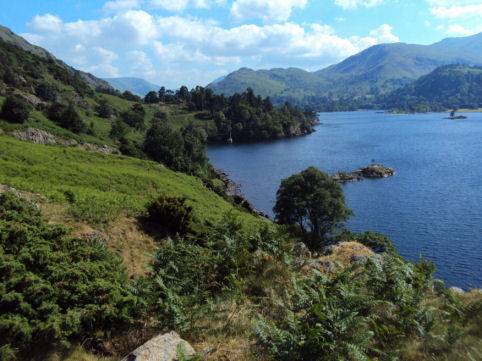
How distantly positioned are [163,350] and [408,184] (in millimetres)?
96770

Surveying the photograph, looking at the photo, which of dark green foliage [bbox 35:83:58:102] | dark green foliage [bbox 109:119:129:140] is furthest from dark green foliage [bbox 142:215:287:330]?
dark green foliage [bbox 35:83:58:102]

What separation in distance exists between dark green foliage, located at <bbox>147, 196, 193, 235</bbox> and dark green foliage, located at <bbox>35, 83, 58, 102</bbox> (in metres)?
97.6

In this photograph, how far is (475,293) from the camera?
585 inches

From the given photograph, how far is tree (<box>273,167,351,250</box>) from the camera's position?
54.5 m

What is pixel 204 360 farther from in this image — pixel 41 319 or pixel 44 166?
pixel 44 166

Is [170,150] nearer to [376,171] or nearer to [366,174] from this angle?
[366,174]

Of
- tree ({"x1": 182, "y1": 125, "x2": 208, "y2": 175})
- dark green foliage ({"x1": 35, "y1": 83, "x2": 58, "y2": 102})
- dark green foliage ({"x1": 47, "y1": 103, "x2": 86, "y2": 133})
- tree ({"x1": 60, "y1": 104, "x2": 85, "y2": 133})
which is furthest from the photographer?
dark green foliage ({"x1": 35, "y1": 83, "x2": 58, "y2": 102})

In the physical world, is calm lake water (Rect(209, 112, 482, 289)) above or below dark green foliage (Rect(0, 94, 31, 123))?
below

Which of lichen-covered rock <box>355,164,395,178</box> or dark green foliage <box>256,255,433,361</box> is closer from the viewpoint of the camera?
dark green foliage <box>256,255,433,361</box>

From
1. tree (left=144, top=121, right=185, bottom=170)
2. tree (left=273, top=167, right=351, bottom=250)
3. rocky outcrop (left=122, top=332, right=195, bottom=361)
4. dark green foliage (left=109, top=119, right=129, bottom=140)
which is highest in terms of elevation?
rocky outcrop (left=122, top=332, right=195, bottom=361)

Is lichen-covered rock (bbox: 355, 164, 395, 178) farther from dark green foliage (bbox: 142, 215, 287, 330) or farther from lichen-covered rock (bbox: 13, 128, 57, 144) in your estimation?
dark green foliage (bbox: 142, 215, 287, 330)

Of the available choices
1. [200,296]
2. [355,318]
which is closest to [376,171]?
[200,296]

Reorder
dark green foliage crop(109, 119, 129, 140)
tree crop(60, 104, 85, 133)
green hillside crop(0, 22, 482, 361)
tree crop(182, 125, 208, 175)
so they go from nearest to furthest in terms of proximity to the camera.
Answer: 1. green hillside crop(0, 22, 482, 361)
2. tree crop(60, 104, 85, 133)
3. tree crop(182, 125, 208, 175)
4. dark green foliage crop(109, 119, 129, 140)

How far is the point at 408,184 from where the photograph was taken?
9675 cm
